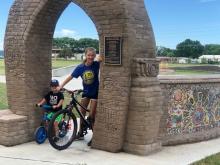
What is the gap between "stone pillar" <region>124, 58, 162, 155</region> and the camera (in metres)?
7.21

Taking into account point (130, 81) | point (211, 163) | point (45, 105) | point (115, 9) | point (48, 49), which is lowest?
point (211, 163)

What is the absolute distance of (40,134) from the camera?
26.4ft

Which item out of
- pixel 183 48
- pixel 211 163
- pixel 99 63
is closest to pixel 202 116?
pixel 211 163

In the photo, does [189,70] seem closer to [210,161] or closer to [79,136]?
[79,136]

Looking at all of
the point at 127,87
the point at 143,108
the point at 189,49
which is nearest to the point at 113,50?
the point at 127,87

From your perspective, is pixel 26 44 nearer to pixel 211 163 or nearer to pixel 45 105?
pixel 45 105

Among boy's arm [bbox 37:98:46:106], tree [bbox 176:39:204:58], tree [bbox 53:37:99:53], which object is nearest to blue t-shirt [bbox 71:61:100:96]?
boy's arm [bbox 37:98:46:106]

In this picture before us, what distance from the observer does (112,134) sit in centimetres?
737

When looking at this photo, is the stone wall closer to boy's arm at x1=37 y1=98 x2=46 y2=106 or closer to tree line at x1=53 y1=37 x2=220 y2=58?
boy's arm at x1=37 y1=98 x2=46 y2=106

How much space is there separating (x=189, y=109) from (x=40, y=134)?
9.70 feet

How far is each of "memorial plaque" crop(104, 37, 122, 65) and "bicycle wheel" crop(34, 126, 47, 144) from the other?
1808mm

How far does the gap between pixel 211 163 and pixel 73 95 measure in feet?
8.36

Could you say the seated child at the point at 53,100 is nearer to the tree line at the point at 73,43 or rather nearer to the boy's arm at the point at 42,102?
the boy's arm at the point at 42,102

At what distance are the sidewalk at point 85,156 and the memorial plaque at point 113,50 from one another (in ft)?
5.10
